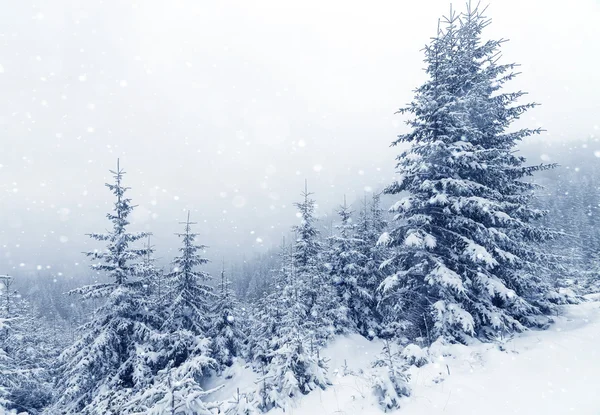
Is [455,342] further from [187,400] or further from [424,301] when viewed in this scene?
[187,400]

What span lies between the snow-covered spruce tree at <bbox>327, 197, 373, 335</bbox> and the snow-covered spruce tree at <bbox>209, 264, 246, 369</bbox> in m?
8.12

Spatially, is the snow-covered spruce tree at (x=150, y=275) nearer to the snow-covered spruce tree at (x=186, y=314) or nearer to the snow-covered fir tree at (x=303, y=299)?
the snow-covered spruce tree at (x=186, y=314)

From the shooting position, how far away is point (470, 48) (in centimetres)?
1348

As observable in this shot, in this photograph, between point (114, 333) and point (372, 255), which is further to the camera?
point (372, 255)

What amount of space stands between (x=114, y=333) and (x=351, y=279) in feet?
51.8

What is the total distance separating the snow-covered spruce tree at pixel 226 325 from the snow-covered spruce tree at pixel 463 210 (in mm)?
15834

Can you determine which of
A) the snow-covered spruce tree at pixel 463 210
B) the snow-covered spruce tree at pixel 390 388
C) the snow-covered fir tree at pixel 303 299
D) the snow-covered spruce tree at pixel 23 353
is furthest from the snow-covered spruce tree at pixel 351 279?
the snow-covered spruce tree at pixel 23 353

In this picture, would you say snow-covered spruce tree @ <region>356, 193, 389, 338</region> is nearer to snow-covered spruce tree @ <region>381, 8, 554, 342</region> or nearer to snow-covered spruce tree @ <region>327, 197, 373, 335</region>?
snow-covered spruce tree @ <region>327, 197, 373, 335</region>

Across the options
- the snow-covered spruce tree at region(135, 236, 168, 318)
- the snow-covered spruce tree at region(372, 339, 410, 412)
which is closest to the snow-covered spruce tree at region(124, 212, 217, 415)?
the snow-covered spruce tree at region(135, 236, 168, 318)

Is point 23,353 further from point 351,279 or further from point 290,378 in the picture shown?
point 290,378

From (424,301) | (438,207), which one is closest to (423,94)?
(438,207)

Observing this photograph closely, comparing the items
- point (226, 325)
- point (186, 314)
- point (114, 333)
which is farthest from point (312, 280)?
point (114, 333)

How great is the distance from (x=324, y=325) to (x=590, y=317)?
15134mm

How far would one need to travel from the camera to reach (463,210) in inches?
469
